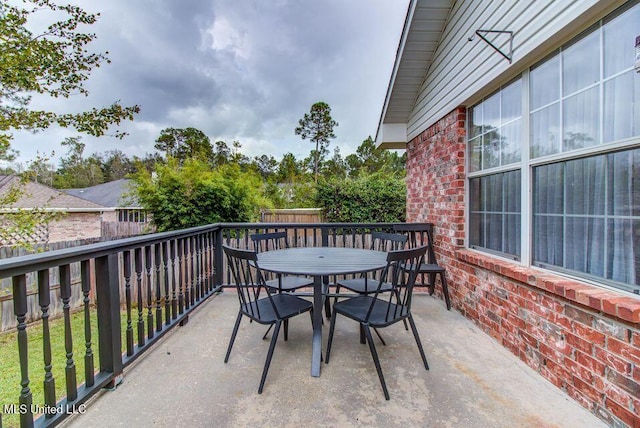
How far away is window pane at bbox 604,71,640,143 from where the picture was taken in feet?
5.05

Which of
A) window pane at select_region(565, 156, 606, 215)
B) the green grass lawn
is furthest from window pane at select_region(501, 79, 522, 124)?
the green grass lawn

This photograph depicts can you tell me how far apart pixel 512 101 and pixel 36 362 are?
5.60m

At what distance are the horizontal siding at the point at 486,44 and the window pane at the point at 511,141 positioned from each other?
1.38ft

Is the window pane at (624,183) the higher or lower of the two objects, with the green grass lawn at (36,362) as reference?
higher

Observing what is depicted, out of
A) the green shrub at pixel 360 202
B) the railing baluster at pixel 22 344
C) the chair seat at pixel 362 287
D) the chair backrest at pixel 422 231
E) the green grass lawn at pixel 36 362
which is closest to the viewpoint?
the railing baluster at pixel 22 344

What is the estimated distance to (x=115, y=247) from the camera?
6.30 ft

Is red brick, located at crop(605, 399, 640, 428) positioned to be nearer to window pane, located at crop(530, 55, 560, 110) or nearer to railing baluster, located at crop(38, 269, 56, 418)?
window pane, located at crop(530, 55, 560, 110)

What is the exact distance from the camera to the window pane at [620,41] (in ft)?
5.09

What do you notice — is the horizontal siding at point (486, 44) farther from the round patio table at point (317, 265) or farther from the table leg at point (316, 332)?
the table leg at point (316, 332)

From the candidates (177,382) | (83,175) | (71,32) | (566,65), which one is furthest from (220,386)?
(83,175)

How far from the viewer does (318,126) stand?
18.9 m

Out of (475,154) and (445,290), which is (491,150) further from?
(445,290)

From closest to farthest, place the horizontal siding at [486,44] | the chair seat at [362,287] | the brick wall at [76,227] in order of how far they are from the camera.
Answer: the horizontal siding at [486,44]
the chair seat at [362,287]
the brick wall at [76,227]

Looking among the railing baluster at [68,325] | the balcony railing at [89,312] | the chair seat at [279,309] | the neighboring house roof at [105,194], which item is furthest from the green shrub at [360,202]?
the neighboring house roof at [105,194]
